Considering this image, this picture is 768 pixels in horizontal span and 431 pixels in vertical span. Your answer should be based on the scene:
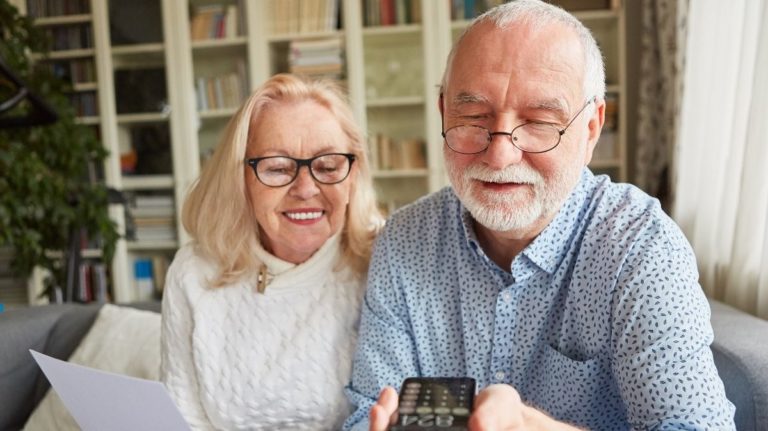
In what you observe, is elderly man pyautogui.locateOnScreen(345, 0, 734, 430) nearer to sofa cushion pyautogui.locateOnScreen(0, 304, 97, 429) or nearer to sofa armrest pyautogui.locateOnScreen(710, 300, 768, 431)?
sofa armrest pyautogui.locateOnScreen(710, 300, 768, 431)

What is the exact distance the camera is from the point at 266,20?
3.54 m

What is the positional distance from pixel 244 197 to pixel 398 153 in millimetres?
2271

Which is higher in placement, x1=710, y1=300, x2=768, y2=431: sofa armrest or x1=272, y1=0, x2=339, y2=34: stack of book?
x1=272, y1=0, x2=339, y2=34: stack of book

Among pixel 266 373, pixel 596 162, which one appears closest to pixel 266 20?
pixel 596 162

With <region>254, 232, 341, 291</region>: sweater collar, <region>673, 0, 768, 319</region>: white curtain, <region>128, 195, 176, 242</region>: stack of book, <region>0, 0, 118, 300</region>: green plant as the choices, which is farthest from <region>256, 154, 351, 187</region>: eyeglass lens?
<region>128, 195, 176, 242</region>: stack of book

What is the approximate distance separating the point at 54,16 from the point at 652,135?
3146 mm

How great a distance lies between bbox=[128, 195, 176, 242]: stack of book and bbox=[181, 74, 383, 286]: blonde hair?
2496 millimetres

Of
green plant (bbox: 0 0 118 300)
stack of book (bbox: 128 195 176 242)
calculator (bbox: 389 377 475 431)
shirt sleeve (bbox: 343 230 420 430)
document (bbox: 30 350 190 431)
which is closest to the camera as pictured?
calculator (bbox: 389 377 475 431)

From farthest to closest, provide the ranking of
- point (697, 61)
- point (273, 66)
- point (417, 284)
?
point (273, 66), point (697, 61), point (417, 284)

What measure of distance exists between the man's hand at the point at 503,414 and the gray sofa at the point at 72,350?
46 cm

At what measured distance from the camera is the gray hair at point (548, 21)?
98 cm

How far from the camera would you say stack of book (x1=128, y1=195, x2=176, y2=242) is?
3.76 m

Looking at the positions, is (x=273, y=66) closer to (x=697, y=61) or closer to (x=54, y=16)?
(x=54, y=16)

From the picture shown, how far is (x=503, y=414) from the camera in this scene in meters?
0.71
